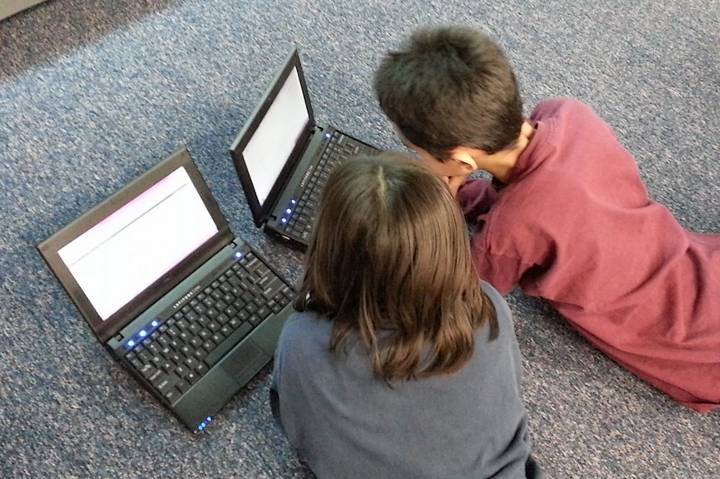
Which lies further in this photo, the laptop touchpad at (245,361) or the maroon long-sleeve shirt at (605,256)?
the laptop touchpad at (245,361)

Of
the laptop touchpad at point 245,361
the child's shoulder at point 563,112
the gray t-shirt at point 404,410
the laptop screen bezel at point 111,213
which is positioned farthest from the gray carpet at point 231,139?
the child's shoulder at point 563,112

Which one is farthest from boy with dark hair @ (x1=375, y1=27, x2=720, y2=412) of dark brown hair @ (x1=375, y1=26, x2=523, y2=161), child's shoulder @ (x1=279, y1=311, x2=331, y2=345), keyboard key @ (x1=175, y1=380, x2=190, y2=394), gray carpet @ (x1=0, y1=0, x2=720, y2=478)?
keyboard key @ (x1=175, y1=380, x2=190, y2=394)

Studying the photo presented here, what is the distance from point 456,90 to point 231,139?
649mm

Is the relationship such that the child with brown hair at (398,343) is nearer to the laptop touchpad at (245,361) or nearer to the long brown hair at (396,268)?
the long brown hair at (396,268)

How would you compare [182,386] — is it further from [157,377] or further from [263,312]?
[263,312]

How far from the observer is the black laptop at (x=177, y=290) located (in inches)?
35.9

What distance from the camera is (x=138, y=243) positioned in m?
0.96

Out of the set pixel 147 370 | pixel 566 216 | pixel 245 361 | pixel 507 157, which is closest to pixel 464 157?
pixel 507 157

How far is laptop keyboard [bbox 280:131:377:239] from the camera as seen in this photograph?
3.84 feet

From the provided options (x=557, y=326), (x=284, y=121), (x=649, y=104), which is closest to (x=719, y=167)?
(x=649, y=104)

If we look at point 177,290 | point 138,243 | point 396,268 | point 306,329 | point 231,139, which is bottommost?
point 231,139

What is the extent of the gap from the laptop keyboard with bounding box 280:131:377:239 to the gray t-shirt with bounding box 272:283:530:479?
0.38m

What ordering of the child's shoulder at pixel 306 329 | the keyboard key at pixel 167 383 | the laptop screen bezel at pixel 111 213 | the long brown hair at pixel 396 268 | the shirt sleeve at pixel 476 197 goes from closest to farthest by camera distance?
the long brown hair at pixel 396 268
the child's shoulder at pixel 306 329
the laptop screen bezel at pixel 111 213
the keyboard key at pixel 167 383
the shirt sleeve at pixel 476 197

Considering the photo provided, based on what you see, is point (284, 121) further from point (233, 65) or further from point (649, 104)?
point (649, 104)
